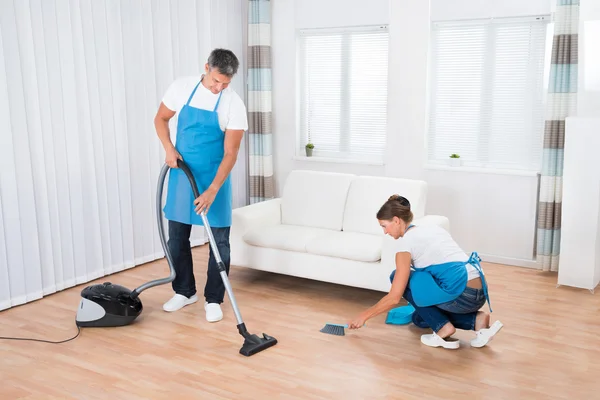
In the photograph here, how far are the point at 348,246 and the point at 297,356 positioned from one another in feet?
2.88

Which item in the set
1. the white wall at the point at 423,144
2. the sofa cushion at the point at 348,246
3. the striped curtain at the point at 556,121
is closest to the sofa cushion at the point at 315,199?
the sofa cushion at the point at 348,246

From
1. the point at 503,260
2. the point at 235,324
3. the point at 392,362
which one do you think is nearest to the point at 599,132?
the point at 503,260

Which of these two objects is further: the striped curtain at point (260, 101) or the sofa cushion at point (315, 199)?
the striped curtain at point (260, 101)

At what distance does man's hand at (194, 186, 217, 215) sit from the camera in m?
3.38

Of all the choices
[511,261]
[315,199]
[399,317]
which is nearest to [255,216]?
[315,199]

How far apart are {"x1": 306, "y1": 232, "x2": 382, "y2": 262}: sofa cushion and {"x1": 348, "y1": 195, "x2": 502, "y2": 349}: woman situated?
52 cm

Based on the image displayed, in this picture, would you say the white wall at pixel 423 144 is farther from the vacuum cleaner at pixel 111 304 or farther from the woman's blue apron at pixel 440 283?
the vacuum cleaner at pixel 111 304

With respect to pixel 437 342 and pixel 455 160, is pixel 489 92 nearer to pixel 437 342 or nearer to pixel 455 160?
pixel 455 160

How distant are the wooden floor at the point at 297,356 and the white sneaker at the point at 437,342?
41mm

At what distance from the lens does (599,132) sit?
3.93 meters

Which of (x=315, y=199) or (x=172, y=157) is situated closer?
(x=172, y=157)

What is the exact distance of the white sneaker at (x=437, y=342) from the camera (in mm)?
3195

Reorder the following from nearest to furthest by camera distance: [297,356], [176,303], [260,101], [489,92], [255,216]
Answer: [297,356], [176,303], [255,216], [489,92], [260,101]

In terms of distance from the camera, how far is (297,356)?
3.14m
